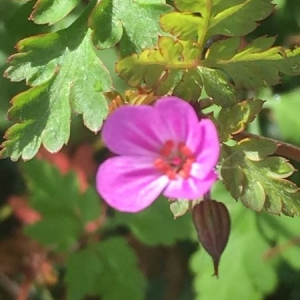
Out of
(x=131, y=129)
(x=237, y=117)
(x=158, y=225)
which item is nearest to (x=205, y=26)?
(x=237, y=117)

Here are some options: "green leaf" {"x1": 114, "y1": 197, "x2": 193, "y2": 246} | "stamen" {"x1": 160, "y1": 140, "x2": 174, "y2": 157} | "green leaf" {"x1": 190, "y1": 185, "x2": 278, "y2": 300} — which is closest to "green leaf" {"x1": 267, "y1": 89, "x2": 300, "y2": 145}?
"green leaf" {"x1": 190, "y1": 185, "x2": 278, "y2": 300}

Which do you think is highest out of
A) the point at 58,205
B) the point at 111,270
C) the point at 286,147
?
the point at 286,147

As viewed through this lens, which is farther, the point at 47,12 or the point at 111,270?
the point at 111,270

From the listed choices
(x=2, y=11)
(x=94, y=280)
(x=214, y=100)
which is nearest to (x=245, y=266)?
(x=94, y=280)

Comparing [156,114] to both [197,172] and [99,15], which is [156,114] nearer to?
[197,172]

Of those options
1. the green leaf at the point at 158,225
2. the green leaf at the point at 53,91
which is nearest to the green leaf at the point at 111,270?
the green leaf at the point at 158,225

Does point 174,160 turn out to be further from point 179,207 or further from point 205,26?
point 205,26
